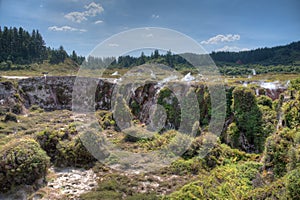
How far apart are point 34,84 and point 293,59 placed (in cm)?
9980

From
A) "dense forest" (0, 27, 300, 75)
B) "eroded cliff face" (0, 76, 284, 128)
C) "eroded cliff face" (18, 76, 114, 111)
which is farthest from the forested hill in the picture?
"eroded cliff face" (0, 76, 284, 128)

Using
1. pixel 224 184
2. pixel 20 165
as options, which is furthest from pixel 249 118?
pixel 20 165

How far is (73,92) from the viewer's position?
33094 millimetres

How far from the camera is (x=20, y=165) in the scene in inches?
422

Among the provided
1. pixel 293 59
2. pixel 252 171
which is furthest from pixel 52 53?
pixel 293 59

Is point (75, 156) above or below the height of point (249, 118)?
below

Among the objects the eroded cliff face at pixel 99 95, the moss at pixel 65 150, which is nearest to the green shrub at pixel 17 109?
the eroded cliff face at pixel 99 95

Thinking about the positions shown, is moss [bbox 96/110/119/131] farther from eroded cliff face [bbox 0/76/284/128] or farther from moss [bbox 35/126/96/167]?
moss [bbox 35/126/96/167]

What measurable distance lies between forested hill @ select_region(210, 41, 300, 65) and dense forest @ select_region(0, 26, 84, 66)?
74.7 metres

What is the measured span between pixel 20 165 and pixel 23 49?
71160 mm

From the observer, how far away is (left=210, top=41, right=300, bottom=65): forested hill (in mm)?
97100

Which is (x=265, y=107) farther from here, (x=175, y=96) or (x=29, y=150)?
(x=29, y=150)

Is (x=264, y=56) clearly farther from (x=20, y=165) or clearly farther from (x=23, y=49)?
(x=20, y=165)

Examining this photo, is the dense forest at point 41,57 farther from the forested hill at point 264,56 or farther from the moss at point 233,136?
the moss at point 233,136
